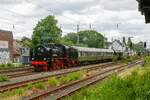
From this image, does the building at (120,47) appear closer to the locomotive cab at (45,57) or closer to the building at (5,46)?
the building at (5,46)

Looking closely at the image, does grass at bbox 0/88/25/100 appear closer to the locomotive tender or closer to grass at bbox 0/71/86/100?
grass at bbox 0/71/86/100

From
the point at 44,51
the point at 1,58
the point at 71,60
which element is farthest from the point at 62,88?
the point at 1,58

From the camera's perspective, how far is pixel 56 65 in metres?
45.2

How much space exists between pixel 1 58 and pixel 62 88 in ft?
170

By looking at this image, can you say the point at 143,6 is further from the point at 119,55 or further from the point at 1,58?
the point at 119,55

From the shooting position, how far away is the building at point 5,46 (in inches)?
2926

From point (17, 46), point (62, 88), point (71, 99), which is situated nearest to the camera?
point (71, 99)

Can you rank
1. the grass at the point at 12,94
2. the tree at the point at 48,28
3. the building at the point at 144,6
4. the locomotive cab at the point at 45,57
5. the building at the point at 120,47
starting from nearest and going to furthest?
the building at the point at 144,6, the grass at the point at 12,94, the locomotive cab at the point at 45,57, the tree at the point at 48,28, the building at the point at 120,47

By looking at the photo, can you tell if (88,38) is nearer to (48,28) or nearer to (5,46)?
(48,28)

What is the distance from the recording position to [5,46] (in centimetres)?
7612

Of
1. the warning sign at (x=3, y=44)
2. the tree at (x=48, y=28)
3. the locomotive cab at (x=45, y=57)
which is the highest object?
the tree at (x=48, y=28)

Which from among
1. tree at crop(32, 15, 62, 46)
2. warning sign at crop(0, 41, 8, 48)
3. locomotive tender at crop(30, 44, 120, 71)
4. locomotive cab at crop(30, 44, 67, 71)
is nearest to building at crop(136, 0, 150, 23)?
locomotive cab at crop(30, 44, 67, 71)

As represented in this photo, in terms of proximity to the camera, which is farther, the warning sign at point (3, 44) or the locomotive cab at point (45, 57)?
the warning sign at point (3, 44)

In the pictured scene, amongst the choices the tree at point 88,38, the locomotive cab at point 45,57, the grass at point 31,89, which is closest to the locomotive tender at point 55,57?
the locomotive cab at point 45,57
